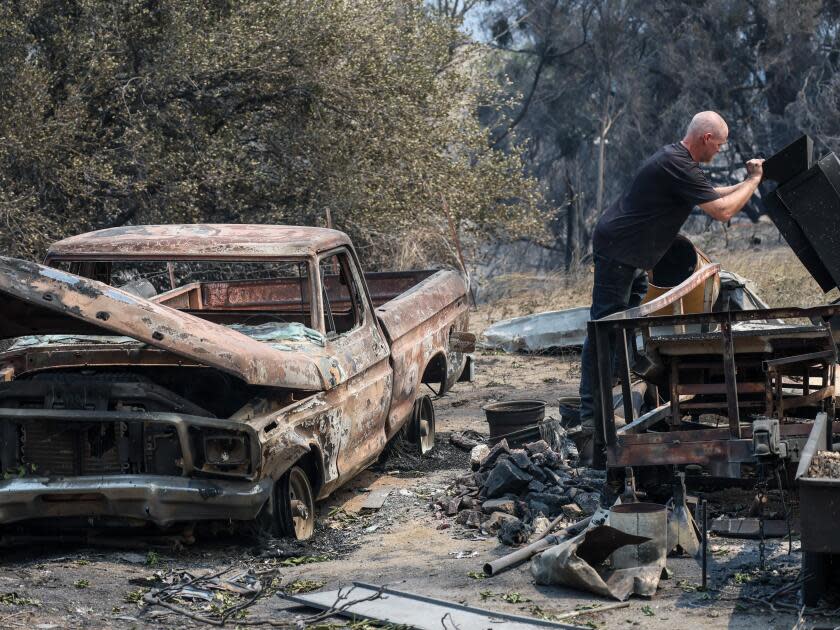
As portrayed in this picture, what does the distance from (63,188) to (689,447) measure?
27.7 feet

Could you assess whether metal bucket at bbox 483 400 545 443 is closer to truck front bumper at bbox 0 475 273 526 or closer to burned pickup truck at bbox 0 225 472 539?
burned pickup truck at bbox 0 225 472 539

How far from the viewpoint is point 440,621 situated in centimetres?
434

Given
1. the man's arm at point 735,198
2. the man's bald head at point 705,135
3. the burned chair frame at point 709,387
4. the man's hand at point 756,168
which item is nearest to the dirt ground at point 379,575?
the burned chair frame at point 709,387

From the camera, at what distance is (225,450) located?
17.6 ft

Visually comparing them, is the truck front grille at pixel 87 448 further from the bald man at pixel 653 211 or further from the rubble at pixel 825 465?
the rubble at pixel 825 465

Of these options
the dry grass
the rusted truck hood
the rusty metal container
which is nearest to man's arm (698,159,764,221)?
the rusty metal container

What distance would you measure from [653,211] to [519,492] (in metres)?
1.91

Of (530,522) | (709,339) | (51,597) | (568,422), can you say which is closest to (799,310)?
(709,339)

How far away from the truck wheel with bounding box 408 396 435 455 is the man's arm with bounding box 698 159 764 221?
96.6 inches

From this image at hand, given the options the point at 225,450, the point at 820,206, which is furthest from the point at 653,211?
the point at 225,450

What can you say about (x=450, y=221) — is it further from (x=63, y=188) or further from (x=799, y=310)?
(x=799, y=310)

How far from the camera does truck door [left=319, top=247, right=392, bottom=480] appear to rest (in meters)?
6.23

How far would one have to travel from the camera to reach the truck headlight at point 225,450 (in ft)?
17.4

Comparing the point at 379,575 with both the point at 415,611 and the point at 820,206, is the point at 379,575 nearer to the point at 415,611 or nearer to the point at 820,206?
the point at 415,611
